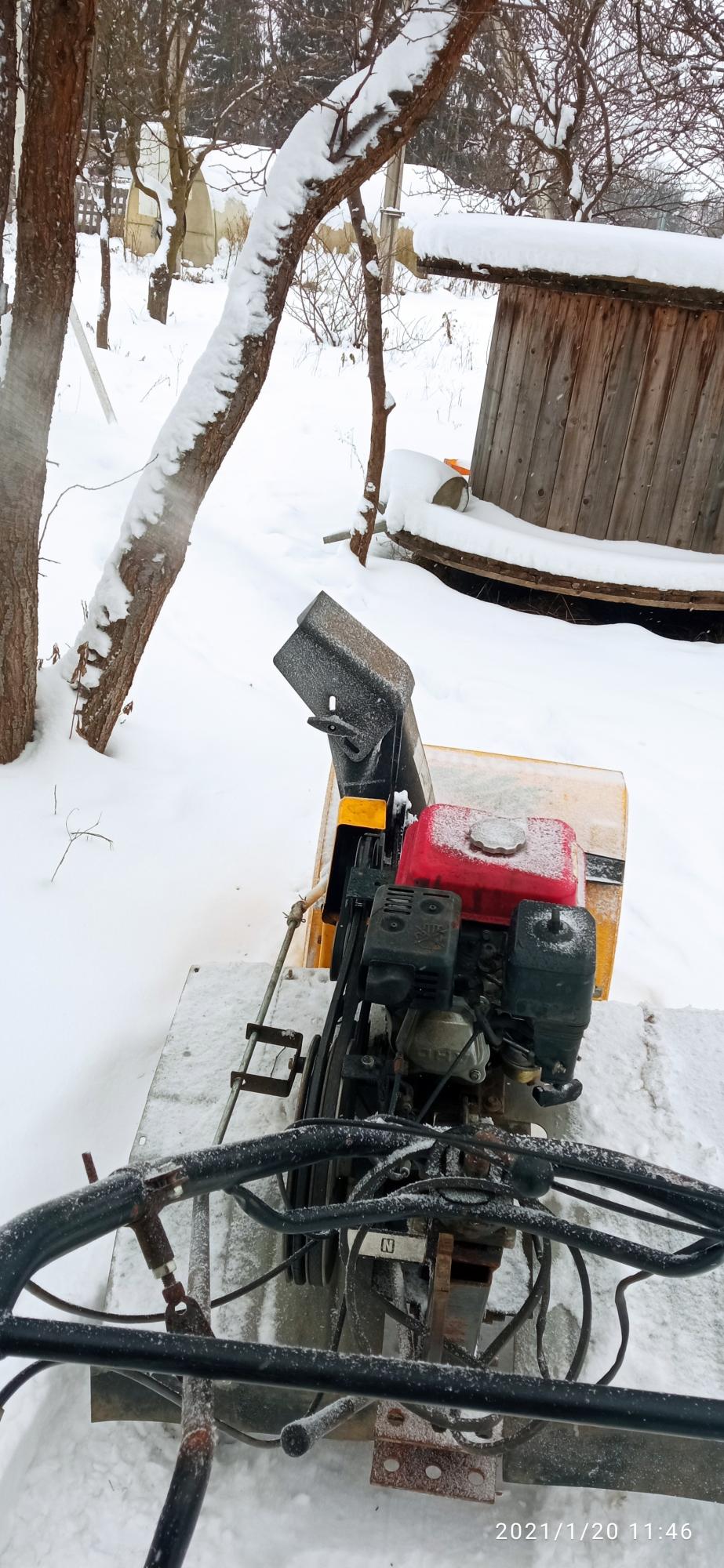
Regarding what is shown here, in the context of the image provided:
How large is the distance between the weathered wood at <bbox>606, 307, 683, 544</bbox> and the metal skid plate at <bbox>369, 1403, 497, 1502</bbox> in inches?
203

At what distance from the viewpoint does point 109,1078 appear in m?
2.43

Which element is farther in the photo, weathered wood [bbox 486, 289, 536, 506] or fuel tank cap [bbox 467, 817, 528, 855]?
weathered wood [bbox 486, 289, 536, 506]

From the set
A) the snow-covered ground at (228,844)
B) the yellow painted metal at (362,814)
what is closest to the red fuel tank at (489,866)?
the yellow painted metal at (362,814)

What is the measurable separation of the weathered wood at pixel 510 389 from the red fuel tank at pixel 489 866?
4.77 meters

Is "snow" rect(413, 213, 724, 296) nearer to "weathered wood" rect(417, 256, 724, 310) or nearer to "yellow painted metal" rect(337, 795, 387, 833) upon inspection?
"weathered wood" rect(417, 256, 724, 310)

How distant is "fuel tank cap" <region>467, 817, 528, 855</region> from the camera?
72.6 inches

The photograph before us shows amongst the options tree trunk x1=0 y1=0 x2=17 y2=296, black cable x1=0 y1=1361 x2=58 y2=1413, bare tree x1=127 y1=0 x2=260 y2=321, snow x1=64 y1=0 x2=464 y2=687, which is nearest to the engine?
black cable x1=0 y1=1361 x2=58 y2=1413

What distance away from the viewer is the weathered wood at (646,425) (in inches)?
220

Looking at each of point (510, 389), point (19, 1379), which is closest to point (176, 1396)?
point (19, 1379)

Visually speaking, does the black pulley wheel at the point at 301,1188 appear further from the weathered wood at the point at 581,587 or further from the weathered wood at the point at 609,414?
the weathered wood at the point at 609,414

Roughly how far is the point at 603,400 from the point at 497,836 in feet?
15.1

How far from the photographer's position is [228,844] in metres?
3.37

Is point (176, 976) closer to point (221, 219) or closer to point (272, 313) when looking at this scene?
point (272, 313)

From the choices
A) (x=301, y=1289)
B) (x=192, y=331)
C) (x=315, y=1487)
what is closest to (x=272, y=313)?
(x=301, y=1289)
